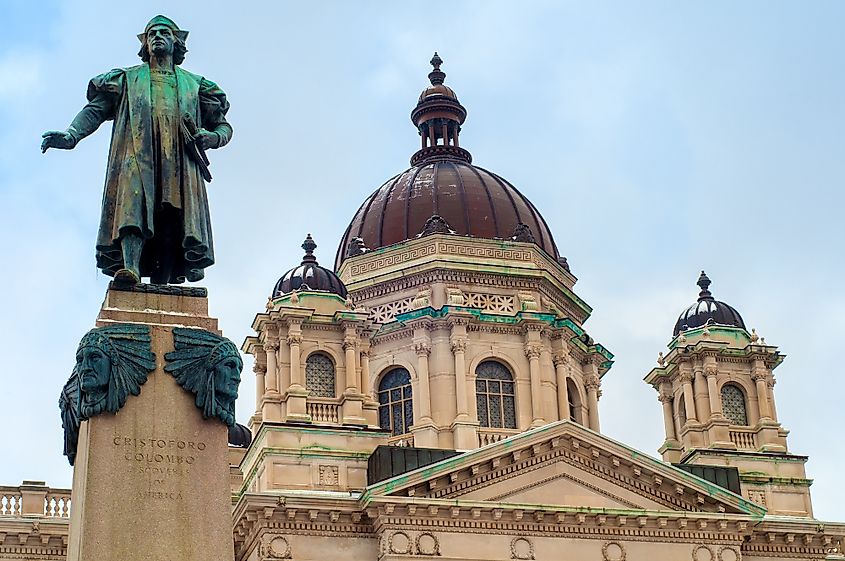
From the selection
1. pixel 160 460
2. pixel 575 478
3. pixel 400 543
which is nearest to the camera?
pixel 160 460

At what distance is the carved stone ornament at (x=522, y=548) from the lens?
41.7m

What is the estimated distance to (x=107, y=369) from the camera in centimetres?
1252

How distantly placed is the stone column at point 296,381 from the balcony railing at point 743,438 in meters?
14.9

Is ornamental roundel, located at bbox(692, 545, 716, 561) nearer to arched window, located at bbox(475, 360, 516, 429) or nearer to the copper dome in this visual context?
arched window, located at bbox(475, 360, 516, 429)

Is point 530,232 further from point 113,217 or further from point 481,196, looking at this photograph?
point 113,217

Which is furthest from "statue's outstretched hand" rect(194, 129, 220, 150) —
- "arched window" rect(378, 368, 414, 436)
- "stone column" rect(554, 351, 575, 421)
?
"stone column" rect(554, 351, 575, 421)

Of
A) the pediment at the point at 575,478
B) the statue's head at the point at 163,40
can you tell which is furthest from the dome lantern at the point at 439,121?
the statue's head at the point at 163,40

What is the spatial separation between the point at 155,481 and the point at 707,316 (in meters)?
43.5

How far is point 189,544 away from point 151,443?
891 millimetres

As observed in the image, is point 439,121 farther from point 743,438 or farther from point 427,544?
point 427,544

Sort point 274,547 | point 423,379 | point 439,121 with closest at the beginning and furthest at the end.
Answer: point 274,547, point 423,379, point 439,121

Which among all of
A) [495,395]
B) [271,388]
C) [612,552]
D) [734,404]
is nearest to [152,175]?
[612,552]

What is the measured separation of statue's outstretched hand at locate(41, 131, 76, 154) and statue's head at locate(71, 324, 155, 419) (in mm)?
1720

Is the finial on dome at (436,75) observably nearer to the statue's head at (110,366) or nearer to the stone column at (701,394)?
the stone column at (701,394)
